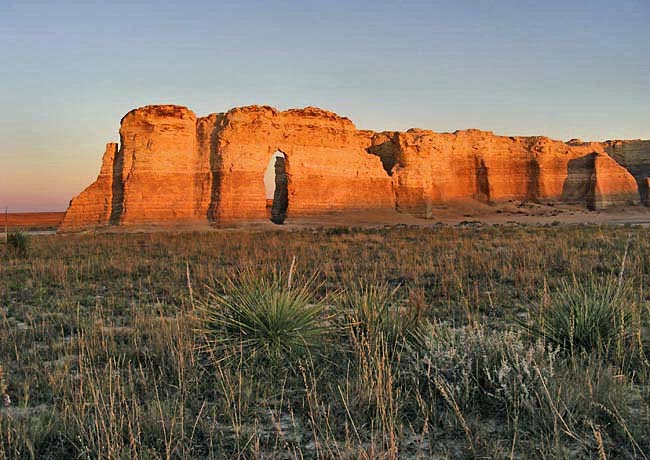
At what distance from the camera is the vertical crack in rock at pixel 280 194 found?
3297 cm

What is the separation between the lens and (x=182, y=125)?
3105 cm

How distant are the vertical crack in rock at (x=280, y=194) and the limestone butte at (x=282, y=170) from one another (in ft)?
0.45

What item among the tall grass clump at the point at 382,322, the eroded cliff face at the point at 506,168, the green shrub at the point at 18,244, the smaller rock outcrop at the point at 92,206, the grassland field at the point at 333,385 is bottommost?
the grassland field at the point at 333,385

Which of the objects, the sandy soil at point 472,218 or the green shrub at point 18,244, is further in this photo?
the sandy soil at point 472,218

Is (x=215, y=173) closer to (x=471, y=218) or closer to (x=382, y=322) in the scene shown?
(x=471, y=218)

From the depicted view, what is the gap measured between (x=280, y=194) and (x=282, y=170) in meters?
2.54

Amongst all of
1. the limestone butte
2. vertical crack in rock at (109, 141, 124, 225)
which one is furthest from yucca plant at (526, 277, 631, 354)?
vertical crack in rock at (109, 141, 124, 225)

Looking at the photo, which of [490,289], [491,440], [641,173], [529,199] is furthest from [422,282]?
[641,173]

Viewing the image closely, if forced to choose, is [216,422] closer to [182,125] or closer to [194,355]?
[194,355]

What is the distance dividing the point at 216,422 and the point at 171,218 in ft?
93.1

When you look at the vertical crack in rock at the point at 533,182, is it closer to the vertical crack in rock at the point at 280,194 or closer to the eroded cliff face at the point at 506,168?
the eroded cliff face at the point at 506,168

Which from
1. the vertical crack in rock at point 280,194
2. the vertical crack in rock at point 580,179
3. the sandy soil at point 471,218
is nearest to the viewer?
the sandy soil at point 471,218

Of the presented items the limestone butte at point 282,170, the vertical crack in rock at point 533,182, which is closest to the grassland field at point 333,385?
the limestone butte at point 282,170

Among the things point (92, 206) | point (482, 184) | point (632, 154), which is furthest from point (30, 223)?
point (632, 154)
